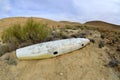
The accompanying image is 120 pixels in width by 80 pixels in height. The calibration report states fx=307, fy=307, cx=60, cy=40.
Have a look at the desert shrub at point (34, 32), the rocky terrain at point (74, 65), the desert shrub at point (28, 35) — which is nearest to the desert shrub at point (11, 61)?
the rocky terrain at point (74, 65)

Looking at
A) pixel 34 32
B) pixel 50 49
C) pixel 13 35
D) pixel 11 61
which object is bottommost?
pixel 11 61

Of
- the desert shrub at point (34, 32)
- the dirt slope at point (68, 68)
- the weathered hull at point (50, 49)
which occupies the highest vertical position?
the desert shrub at point (34, 32)

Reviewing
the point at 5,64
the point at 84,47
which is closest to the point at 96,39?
the point at 84,47

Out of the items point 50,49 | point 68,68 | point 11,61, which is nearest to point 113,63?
point 68,68

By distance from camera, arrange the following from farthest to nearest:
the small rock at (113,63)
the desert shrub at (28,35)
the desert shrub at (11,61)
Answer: the desert shrub at (28,35) < the desert shrub at (11,61) < the small rock at (113,63)

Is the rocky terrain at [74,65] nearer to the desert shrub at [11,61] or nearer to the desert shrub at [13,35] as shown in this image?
the desert shrub at [11,61]

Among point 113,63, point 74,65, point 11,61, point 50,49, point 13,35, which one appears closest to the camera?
point 113,63

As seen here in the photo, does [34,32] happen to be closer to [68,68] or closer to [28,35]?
[28,35]

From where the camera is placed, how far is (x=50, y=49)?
12484 mm

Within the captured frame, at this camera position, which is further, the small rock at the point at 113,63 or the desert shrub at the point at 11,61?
the desert shrub at the point at 11,61

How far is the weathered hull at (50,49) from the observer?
40.8 feet

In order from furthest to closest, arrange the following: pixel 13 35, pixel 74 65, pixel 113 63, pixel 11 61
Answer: pixel 13 35, pixel 11 61, pixel 74 65, pixel 113 63

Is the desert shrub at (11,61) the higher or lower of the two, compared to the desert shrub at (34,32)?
lower

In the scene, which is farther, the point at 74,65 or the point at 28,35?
the point at 28,35
